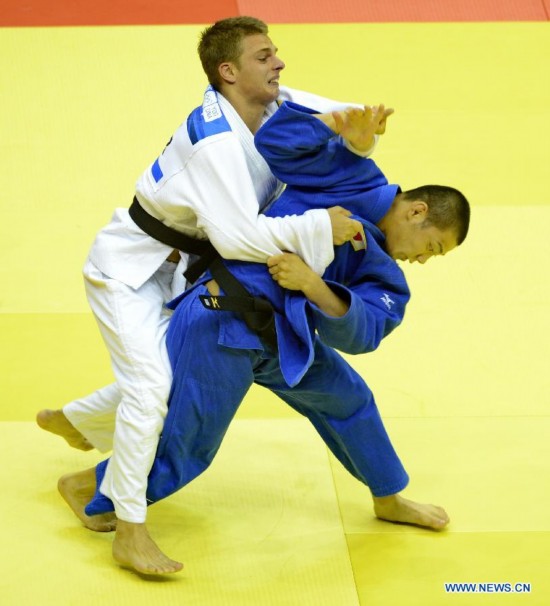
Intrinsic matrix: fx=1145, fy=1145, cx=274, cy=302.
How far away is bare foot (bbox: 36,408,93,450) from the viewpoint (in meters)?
4.03

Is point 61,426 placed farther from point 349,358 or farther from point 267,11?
point 267,11

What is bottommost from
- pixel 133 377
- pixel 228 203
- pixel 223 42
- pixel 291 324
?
pixel 133 377

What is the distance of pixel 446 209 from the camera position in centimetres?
346

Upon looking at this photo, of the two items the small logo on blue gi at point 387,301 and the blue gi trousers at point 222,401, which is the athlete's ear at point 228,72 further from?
the small logo on blue gi at point 387,301

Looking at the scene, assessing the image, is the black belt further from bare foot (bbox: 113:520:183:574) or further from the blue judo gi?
bare foot (bbox: 113:520:183:574)

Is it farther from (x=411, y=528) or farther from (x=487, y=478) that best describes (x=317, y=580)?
(x=487, y=478)

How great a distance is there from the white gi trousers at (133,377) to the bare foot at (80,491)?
0.96ft

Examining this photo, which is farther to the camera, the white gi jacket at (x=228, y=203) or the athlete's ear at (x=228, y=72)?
the athlete's ear at (x=228, y=72)

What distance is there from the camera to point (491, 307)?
540cm

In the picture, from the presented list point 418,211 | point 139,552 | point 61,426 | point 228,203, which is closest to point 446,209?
point 418,211

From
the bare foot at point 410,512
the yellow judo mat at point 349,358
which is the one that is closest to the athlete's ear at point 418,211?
the bare foot at point 410,512

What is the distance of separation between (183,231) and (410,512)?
127cm

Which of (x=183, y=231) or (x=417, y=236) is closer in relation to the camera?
(x=417, y=236)

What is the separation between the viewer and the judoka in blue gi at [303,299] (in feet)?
11.1
